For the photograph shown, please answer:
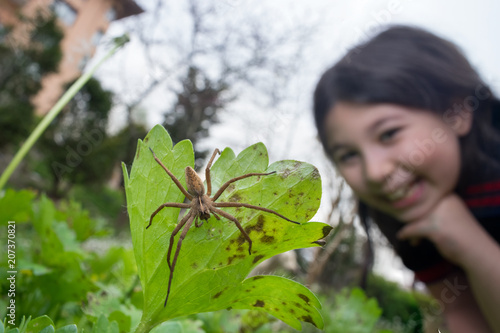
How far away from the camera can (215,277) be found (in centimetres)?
48

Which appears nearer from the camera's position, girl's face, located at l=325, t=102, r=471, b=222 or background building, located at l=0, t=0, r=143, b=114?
girl's face, located at l=325, t=102, r=471, b=222

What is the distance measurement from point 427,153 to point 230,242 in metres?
1.71

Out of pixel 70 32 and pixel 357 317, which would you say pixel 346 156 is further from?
pixel 70 32

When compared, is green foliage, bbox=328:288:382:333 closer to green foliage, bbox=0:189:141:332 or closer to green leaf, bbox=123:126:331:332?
green foliage, bbox=0:189:141:332

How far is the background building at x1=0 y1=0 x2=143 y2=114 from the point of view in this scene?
11.6 metres

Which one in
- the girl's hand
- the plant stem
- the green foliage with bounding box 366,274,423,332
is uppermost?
the plant stem

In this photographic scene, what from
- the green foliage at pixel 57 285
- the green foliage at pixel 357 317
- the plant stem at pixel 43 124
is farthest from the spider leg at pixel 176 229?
the green foliage at pixel 357 317

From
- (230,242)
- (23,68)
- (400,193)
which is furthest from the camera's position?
(23,68)

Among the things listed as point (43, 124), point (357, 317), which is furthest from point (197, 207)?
point (357, 317)

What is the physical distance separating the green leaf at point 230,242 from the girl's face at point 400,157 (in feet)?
4.86

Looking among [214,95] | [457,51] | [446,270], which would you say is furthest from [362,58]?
[214,95]

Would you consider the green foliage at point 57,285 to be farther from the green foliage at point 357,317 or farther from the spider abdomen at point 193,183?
the green foliage at point 357,317

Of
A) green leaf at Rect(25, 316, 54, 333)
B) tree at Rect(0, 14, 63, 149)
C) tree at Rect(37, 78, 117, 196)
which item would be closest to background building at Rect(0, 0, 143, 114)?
tree at Rect(0, 14, 63, 149)

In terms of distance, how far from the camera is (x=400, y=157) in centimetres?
183
